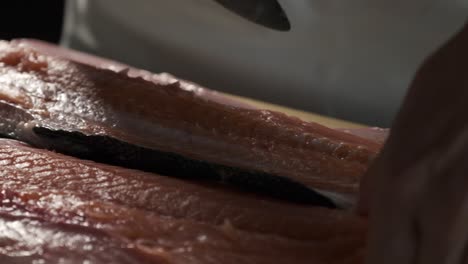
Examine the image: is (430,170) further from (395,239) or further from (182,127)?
(182,127)

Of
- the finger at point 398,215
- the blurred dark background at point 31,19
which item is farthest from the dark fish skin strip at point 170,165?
the blurred dark background at point 31,19

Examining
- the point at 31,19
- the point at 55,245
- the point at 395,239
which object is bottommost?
the point at 31,19

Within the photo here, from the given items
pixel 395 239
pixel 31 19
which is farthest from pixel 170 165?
pixel 31 19

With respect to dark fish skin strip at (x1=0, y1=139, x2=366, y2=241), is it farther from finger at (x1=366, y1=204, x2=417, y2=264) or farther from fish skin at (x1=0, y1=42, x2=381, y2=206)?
finger at (x1=366, y1=204, x2=417, y2=264)

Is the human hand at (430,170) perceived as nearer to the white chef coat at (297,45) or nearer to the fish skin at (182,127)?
the fish skin at (182,127)

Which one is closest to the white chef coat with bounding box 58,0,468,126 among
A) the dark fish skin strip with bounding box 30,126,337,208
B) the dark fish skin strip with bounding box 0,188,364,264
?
the dark fish skin strip with bounding box 30,126,337,208

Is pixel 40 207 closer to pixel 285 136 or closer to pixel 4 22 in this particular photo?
pixel 285 136

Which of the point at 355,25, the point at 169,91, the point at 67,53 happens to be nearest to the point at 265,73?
the point at 355,25
